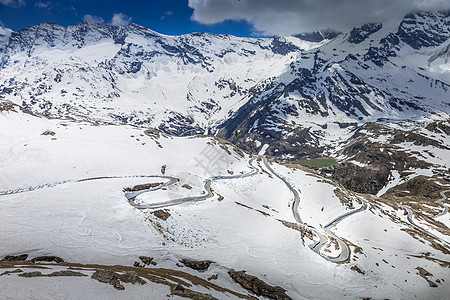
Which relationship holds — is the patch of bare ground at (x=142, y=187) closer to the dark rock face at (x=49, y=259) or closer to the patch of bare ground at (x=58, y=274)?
the dark rock face at (x=49, y=259)

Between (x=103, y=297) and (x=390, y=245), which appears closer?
(x=103, y=297)

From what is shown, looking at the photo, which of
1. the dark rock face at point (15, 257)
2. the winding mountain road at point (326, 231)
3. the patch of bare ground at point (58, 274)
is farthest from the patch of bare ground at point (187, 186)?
the patch of bare ground at point (58, 274)

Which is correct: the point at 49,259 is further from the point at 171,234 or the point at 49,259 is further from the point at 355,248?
the point at 355,248

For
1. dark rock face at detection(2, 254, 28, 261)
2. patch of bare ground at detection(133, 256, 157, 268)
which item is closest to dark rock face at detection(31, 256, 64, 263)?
dark rock face at detection(2, 254, 28, 261)

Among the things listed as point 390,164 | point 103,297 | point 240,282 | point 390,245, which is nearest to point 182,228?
point 240,282

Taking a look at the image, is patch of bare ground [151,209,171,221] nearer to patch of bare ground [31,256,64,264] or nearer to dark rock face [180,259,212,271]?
dark rock face [180,259,212,271]

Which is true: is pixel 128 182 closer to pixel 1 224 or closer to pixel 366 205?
pixel 1 224
